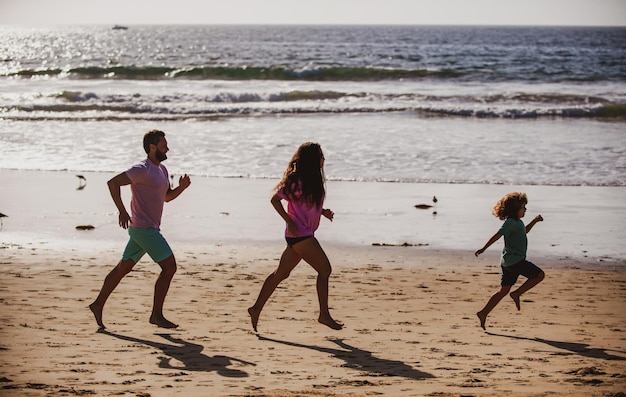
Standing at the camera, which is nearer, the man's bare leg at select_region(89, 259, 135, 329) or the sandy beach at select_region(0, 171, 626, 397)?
the sandy beach at select_region(0, 171, 626, 397)

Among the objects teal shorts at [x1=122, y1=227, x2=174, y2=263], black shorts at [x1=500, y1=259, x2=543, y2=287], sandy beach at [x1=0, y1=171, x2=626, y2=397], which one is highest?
teal shorts at [x1=122, y1=227, x2=174, y2=263]

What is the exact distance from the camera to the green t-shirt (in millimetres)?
6520

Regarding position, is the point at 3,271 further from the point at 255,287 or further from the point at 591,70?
the point at 591,70

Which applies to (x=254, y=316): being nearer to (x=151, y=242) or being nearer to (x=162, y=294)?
(x=162, y=294)

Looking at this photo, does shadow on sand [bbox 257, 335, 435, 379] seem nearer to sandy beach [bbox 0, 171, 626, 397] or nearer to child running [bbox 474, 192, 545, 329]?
sandy beach [bbox 0, 171, 626, 397]

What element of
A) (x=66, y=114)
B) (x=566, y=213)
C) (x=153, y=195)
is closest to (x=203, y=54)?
(x=66, y=114)

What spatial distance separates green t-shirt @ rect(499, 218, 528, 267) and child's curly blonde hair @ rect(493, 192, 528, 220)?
5cm

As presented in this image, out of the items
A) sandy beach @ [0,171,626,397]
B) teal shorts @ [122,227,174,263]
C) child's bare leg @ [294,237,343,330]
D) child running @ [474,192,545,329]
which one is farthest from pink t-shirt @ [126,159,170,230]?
child running @ [474,192,545,329]

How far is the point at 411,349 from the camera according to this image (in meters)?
5.93

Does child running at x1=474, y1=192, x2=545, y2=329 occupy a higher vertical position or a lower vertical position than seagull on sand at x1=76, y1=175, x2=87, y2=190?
higher

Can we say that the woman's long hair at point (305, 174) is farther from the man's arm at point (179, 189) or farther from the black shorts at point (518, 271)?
the black shorts at point (518, 271)

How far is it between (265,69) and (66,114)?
1957 centimetres

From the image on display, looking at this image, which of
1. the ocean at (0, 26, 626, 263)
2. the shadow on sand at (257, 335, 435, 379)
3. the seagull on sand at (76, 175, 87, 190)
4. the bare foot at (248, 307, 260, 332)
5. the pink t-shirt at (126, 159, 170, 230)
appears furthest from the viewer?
the seagull on sand at (76, 175, 87, 190)

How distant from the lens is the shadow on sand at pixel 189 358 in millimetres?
5380
